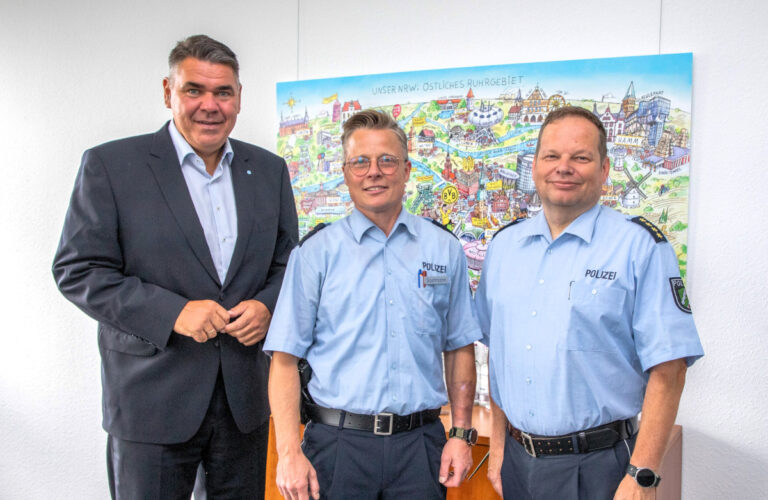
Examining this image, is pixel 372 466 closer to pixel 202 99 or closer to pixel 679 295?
pixel 679 295

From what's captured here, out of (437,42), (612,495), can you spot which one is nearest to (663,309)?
(612,495)

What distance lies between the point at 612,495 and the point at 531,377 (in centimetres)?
32

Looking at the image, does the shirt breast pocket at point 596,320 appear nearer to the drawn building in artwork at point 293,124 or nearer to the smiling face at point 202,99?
the smiling face at point 202,99

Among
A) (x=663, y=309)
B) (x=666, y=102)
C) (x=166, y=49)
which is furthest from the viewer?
(x=166, y=49)

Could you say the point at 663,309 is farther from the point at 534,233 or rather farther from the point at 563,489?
the point at 563,489

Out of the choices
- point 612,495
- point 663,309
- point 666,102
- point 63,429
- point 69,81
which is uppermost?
point 69,81

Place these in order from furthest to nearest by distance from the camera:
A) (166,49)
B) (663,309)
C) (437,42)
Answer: (166,49)
(437,42)
(663,309)

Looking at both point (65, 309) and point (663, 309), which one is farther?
point (65, 309)

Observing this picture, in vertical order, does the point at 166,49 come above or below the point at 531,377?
above

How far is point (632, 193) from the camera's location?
223 centimetres

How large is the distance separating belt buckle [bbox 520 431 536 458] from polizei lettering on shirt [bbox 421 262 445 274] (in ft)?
1.50

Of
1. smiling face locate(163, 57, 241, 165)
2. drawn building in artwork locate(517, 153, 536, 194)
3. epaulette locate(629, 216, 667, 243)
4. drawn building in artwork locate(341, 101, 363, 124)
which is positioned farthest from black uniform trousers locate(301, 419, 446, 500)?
drawn building in artwork locate(341, 101, 363, 124)

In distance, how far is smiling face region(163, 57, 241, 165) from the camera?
1.56 metres

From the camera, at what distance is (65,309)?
2992mm
